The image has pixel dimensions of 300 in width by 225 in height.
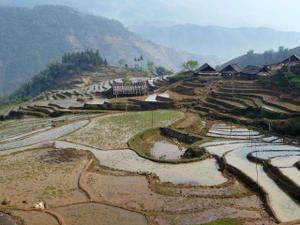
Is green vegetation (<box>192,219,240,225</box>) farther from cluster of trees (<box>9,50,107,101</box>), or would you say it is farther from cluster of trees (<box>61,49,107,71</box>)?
cluster of trees (<box>61,49,107,71</box>)

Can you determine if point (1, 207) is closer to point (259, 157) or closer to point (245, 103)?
point (259, 157)

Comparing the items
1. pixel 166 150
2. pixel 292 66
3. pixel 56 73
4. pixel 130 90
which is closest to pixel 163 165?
pixel 166 150

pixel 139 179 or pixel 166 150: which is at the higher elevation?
pixel 139 179

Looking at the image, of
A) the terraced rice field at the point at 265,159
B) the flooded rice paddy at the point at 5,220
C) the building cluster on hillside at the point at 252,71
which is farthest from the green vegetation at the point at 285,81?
the flooded rice paddy at the point at 5,220

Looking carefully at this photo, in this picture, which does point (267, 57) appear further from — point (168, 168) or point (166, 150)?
point (168, 168)

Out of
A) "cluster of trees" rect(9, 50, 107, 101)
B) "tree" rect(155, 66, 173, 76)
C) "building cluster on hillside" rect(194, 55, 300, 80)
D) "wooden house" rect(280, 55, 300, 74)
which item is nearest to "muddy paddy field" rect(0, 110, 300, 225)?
"wooden house" rect(280, 55, 300, 74)

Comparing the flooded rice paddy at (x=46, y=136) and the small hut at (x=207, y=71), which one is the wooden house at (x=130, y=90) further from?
the flooded rice paddy at (x=46, y=136)
